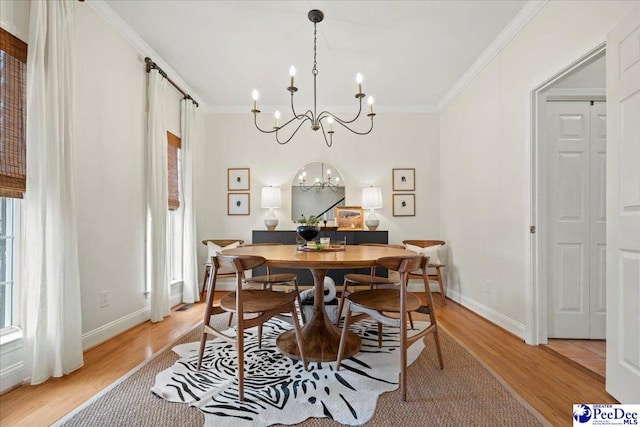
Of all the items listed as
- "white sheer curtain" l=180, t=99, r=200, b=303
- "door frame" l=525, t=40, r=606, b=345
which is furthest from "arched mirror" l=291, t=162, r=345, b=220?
"door frame" l=525, t=40, r=606, b=345

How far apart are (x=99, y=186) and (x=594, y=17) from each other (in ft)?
12.2

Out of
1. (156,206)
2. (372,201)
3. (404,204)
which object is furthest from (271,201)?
(404,204)

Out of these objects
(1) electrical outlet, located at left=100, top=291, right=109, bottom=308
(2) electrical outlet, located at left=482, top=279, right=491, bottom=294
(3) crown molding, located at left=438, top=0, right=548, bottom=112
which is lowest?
(2) electrical outlet, located at left=482, top=279, right=491, bottom=294

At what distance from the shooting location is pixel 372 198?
4.29 meters

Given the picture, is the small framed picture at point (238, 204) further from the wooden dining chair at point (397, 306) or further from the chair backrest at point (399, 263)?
the chair backrest at point (399, 263)

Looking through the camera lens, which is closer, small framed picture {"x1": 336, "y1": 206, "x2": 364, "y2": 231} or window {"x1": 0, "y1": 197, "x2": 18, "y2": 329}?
window {"x1": 0, "y1": 197, "x2": 18, "y2": 329}

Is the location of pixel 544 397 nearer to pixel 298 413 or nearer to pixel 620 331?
pixel 620 331

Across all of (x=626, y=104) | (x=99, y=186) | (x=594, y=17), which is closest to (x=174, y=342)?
(x=99, y=186)

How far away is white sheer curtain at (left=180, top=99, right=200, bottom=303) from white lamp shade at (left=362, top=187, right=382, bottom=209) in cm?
234

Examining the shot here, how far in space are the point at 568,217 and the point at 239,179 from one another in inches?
154

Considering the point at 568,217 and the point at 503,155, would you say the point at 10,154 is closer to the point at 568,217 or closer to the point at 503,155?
the point at 503,155

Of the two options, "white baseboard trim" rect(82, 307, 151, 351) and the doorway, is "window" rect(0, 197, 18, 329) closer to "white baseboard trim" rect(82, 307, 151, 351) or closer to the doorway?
"white baseboard trim" rect(82, 307, 151, 351)

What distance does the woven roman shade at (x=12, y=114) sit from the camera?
1.79 m

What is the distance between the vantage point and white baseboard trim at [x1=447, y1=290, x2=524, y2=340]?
2664 mm
